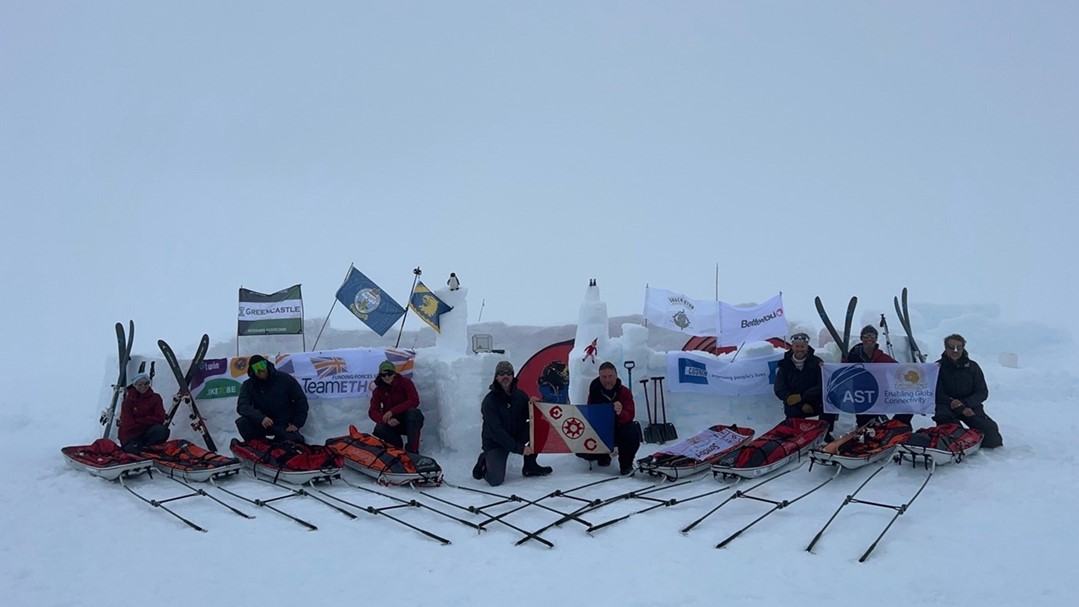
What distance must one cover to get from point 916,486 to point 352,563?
461 cm

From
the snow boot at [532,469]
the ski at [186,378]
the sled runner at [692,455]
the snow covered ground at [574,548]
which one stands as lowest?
the snow covered ground at [574,548]

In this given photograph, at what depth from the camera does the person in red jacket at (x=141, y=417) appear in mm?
8258

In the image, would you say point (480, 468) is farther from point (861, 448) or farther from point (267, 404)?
point (861, 448)

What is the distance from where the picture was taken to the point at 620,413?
Answer: 8031mm

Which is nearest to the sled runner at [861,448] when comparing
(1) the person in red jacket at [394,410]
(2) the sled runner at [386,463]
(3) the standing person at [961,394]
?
(3) the standing person at [961,394]

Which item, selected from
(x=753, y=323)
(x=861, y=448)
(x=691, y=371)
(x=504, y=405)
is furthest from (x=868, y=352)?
(x=504, y=405)

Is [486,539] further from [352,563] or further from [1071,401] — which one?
[1071,401]

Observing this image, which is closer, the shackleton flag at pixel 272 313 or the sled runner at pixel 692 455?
the sled runner at pixel 692 455

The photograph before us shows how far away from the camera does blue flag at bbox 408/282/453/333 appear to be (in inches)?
372

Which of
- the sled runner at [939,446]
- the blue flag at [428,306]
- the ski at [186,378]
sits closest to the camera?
the sled runner at [939,446]

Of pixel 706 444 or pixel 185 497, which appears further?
pixel 706 444

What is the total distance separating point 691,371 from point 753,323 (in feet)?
5.77

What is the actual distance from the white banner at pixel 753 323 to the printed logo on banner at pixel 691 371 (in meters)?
1.34

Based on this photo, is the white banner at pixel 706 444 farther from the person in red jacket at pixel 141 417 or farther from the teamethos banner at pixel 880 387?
the person in red jacket at pixel 141 417
